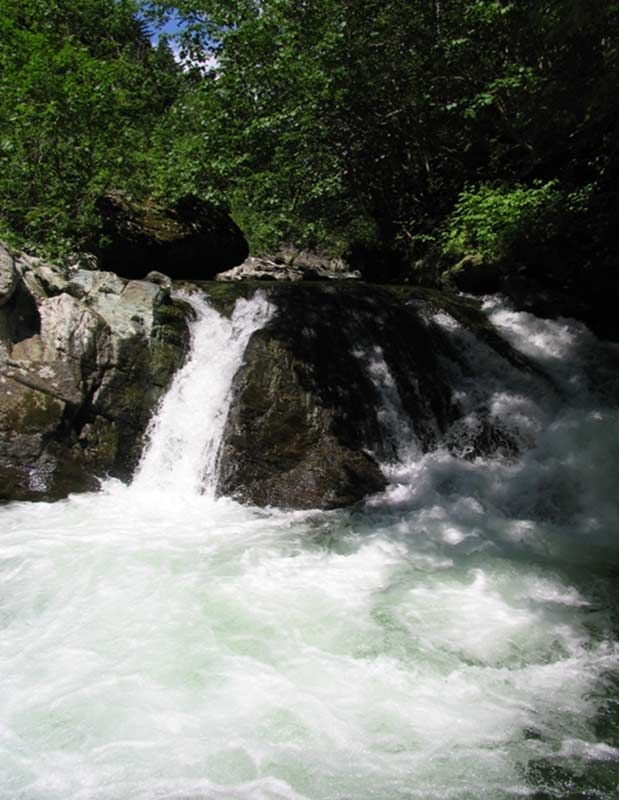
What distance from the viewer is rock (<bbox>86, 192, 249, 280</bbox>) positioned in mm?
11180

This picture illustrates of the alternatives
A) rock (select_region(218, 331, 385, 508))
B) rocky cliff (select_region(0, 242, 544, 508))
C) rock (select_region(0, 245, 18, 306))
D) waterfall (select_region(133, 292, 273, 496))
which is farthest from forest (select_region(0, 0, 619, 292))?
rock (select_region(218, 331, 385, 508))

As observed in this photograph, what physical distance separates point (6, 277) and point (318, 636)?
19.4 ft

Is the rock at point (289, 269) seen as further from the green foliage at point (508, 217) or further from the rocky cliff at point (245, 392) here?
the rocky cliff at point (245, 392)

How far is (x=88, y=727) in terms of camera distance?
344 centimetres

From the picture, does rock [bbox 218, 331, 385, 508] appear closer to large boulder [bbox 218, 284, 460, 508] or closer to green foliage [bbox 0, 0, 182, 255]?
large boulder [bbox 218, 284, 460, 508]

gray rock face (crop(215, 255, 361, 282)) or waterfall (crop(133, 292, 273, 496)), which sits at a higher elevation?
gray rock face (crop(215, 255, 361, 282))

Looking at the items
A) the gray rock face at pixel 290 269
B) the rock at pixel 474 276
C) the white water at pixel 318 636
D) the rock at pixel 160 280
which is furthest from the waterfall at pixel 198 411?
the gray rock face at pixel 290 269

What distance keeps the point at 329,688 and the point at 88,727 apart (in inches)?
58.5

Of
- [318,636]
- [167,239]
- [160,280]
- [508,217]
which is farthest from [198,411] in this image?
[508,217]

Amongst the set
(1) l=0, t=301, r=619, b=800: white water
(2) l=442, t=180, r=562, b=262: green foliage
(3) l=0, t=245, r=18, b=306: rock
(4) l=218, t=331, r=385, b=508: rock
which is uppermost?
(2) l=442, t=180, r=562, b=262: green foliage

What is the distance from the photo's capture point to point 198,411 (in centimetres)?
824

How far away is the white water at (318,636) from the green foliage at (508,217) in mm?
4067

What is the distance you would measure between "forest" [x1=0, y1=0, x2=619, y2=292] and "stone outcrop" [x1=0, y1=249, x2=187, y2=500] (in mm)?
1196

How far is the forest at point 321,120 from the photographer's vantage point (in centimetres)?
950
